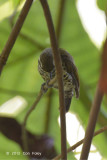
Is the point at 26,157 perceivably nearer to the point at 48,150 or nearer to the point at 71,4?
the point at 48,150

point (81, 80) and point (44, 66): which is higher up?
point (44, 66)

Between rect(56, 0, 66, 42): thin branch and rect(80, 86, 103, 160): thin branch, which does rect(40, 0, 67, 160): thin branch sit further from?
rect(56, 0, 66, 42): thin branch

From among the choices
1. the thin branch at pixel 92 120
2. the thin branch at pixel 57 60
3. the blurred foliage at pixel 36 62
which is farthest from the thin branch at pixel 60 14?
the thin branch at pixel 92 120

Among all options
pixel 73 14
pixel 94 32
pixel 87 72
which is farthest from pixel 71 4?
pixel 87 72

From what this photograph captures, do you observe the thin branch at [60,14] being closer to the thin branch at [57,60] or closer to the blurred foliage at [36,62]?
the blurred foliage at [36,62]

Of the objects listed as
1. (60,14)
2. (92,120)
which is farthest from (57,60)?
(60,14)

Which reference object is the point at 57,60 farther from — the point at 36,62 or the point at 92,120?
the point at 36,62
